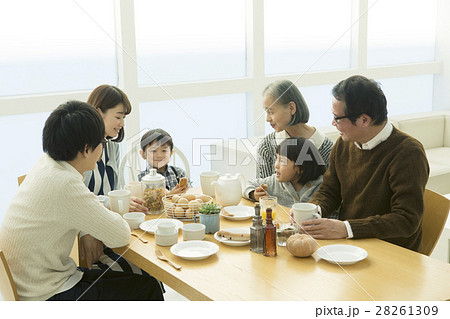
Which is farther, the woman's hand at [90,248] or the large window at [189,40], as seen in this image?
the large window at [189,40]

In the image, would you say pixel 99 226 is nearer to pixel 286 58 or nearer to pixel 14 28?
pixel 14 28

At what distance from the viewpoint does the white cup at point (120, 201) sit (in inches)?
74.9

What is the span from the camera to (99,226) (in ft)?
5.13

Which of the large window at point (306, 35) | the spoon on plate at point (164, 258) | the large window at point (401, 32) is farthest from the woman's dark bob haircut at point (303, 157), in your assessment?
the large window at point (401, 32)

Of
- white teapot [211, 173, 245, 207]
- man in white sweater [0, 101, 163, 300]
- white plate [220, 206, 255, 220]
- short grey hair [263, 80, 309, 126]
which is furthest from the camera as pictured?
short grey hair [263, 80, 309, 126]

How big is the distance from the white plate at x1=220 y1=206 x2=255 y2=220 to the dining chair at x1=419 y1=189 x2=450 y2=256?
59 centimetres

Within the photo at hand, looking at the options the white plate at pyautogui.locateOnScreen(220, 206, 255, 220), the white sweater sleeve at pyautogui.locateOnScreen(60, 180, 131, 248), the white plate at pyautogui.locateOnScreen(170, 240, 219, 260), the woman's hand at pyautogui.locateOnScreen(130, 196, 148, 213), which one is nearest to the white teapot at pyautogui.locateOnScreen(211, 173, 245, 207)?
the white plate at pyautogui.locateOnScreen(220, 206, 255, 220)

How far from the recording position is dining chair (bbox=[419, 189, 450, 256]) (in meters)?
1.81

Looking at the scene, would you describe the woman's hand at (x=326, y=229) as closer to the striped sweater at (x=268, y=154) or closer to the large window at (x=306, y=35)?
the striped sweater at (x=268, y=154)

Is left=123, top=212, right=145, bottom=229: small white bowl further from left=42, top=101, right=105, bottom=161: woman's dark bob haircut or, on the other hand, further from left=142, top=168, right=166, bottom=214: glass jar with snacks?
left=42, top=101, right=105, bottom=161: woman's dark bob haircut

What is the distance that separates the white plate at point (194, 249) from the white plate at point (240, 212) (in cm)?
27

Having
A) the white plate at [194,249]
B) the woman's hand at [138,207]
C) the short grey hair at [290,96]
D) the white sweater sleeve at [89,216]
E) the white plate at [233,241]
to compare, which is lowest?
the white plate at [194,249]

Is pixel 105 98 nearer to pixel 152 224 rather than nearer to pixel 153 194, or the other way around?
pixel 153 194

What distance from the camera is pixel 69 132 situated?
1.58 metres
